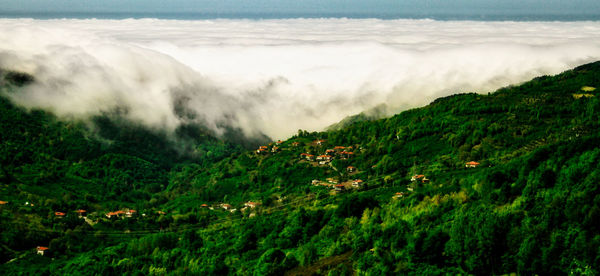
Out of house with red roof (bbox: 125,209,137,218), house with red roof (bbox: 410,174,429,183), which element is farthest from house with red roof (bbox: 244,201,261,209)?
house with red roof (bbox: 410,174,429,183)

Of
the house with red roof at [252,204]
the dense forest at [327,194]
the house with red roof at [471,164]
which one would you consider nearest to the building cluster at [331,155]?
the dense forest at [327,194]

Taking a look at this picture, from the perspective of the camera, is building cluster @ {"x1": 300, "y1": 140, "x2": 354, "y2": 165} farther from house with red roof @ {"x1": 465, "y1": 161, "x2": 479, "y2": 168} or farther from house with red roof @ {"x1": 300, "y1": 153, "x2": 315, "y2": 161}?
house with red roof @ {"x1": 465, "y1": 161, "x2": 479, "y2": 168}

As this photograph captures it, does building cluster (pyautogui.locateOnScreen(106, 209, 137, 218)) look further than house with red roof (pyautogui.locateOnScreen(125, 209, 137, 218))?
No

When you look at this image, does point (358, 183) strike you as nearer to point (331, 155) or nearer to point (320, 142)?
point (331, 155)

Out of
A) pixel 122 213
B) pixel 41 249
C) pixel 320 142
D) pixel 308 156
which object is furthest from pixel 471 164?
pixel 320 142

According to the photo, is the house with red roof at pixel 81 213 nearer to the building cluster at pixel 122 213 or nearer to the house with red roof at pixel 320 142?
the building cluster at pixel 122 213

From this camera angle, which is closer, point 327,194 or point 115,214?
point 327,194

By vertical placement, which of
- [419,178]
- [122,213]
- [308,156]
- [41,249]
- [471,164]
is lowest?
[122,213]

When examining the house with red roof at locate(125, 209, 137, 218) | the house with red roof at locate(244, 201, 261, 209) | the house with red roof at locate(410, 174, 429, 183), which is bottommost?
the house with red roof at locate(125, 209, 137, 218)
